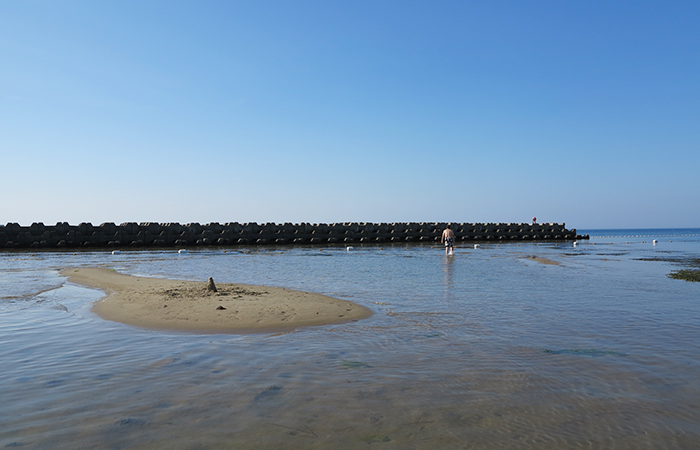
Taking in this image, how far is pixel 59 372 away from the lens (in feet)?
14.6

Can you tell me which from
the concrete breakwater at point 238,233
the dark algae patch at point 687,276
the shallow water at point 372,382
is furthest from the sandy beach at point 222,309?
the concrete breakwater at point 238,233

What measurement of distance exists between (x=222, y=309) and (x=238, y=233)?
29.4 metres

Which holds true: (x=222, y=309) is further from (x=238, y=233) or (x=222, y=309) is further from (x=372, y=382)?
(x=238, y=233)

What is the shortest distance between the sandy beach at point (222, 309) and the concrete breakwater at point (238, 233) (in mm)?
24534

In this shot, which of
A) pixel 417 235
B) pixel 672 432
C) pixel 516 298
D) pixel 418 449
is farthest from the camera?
pixel 417 235

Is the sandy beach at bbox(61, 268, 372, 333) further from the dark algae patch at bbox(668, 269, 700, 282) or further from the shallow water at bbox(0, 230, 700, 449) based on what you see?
the dark algae patch at bbox(668, 269, 700, 282)

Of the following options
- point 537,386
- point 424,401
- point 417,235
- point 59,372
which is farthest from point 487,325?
point 417,235

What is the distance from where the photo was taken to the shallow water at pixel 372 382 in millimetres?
3135

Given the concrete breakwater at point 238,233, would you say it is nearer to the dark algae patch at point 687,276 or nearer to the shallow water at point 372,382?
the shallow water at point 372,382

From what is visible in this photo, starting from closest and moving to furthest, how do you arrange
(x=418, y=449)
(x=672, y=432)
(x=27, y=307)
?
(x=418, y=449), (x=672, y=432), (x=27, y=307)

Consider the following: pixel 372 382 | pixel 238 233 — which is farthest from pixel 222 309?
pixel 238 233

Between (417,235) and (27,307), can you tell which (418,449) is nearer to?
(27,307)

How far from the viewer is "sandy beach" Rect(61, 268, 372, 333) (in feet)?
22.3

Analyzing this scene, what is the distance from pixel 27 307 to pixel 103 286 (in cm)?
326
